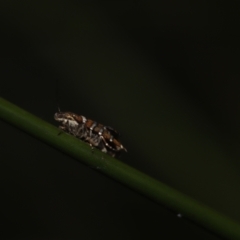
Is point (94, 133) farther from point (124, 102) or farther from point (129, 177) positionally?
point (129, 177)

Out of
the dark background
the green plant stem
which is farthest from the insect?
the green plant stem

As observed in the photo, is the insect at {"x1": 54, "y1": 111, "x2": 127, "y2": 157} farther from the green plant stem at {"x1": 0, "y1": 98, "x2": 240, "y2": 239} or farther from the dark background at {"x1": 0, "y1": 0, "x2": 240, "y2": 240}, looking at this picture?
the green plant stem at {"x1": 0, "y1": 98, "x2": 240, "y2": 239}

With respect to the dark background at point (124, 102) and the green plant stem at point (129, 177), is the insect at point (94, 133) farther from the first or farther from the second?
the green plant stem at point (129, 177)

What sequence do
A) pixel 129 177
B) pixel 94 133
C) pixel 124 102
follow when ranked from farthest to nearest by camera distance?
1. pixel 124 102
2. pixel 94 133
3. pixel 129 177

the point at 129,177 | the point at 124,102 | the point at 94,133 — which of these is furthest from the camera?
the point at 124,102

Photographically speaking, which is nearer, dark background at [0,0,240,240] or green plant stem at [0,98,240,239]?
green plant stem at [0,98,240,239]

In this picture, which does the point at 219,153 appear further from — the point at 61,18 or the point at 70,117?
the point at 61,18

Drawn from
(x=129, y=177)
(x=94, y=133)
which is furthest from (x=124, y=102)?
(x=129, y=177)
